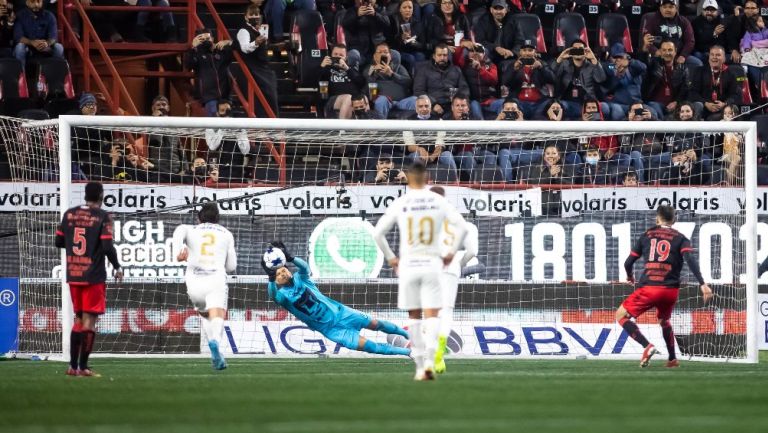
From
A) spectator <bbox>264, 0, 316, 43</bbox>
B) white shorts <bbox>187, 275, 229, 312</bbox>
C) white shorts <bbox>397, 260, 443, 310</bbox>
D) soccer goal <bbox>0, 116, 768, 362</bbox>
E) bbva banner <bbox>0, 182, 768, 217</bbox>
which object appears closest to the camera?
white shorts <bbox>397, 260, 443, 310</bbox>

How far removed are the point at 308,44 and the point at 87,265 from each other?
10923mm

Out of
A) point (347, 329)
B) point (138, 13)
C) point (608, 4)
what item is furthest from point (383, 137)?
point (608, 4)

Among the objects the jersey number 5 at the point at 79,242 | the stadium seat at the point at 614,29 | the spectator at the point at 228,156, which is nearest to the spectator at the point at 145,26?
the spectator at the point at 228,156

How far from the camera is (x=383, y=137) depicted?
61.5ft

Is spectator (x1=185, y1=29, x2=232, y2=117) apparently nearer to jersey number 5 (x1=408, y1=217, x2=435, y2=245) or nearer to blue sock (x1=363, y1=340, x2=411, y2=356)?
blue sock (x1=363, y1=340, x2=411, y2=356)

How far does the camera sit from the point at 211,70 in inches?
904

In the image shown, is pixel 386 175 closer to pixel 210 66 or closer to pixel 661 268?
pixel 210 66

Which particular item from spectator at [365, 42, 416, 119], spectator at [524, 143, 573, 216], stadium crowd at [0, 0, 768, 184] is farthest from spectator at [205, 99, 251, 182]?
spectator at [524, 143, 573, 216]

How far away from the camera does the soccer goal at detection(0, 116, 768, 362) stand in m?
18.4

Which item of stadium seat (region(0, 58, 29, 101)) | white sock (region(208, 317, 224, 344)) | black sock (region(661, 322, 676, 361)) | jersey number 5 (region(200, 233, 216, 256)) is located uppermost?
stadium seat (region(0, 58, 29, 101))

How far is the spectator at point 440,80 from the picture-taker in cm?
2294

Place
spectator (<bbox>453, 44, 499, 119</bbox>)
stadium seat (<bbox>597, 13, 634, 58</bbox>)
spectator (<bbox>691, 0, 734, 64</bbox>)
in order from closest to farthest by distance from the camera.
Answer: spectator (<bbox>453, 44, 499, 119</bbox>) → stadium seat (<bbox>597, 13, 634, 58</bbox>) → spectator (<bbox>691, 0, 734, 64</bbox>)

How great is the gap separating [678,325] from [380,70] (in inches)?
273

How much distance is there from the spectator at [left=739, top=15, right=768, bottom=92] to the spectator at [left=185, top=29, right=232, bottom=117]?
9.28m
